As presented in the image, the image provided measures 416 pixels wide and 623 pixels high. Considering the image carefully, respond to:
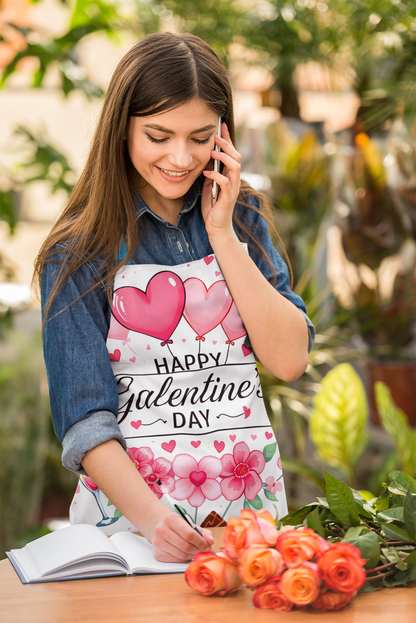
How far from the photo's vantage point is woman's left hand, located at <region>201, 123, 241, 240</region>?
112 centimetres

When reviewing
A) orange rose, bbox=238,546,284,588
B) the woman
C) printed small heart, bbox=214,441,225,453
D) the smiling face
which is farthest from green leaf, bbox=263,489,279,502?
the smiling face

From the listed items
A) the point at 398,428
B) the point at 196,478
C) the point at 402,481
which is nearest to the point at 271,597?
the point at 402,481

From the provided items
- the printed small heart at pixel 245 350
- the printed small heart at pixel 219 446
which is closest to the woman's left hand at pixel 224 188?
the printed small heart at pixel 245 350

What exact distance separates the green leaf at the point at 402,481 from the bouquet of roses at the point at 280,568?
191mm

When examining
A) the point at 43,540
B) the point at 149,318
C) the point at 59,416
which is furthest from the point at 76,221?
the point at 43,540

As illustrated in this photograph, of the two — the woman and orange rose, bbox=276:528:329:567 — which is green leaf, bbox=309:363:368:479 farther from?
orange rose, bbox=276:528:329:567

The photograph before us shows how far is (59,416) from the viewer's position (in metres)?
1.07

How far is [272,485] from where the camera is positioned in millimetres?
1189

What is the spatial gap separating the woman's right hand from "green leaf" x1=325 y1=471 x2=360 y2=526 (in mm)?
196

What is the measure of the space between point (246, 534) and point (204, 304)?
494 millimetres

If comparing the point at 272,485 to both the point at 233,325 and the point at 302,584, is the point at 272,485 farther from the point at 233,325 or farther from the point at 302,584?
the point at 302,584

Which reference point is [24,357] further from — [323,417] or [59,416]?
[59,416]

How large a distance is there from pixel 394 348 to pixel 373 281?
0.38m

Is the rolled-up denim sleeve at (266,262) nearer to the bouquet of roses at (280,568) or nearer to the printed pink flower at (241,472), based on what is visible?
the printed pink flower at (241,472)
